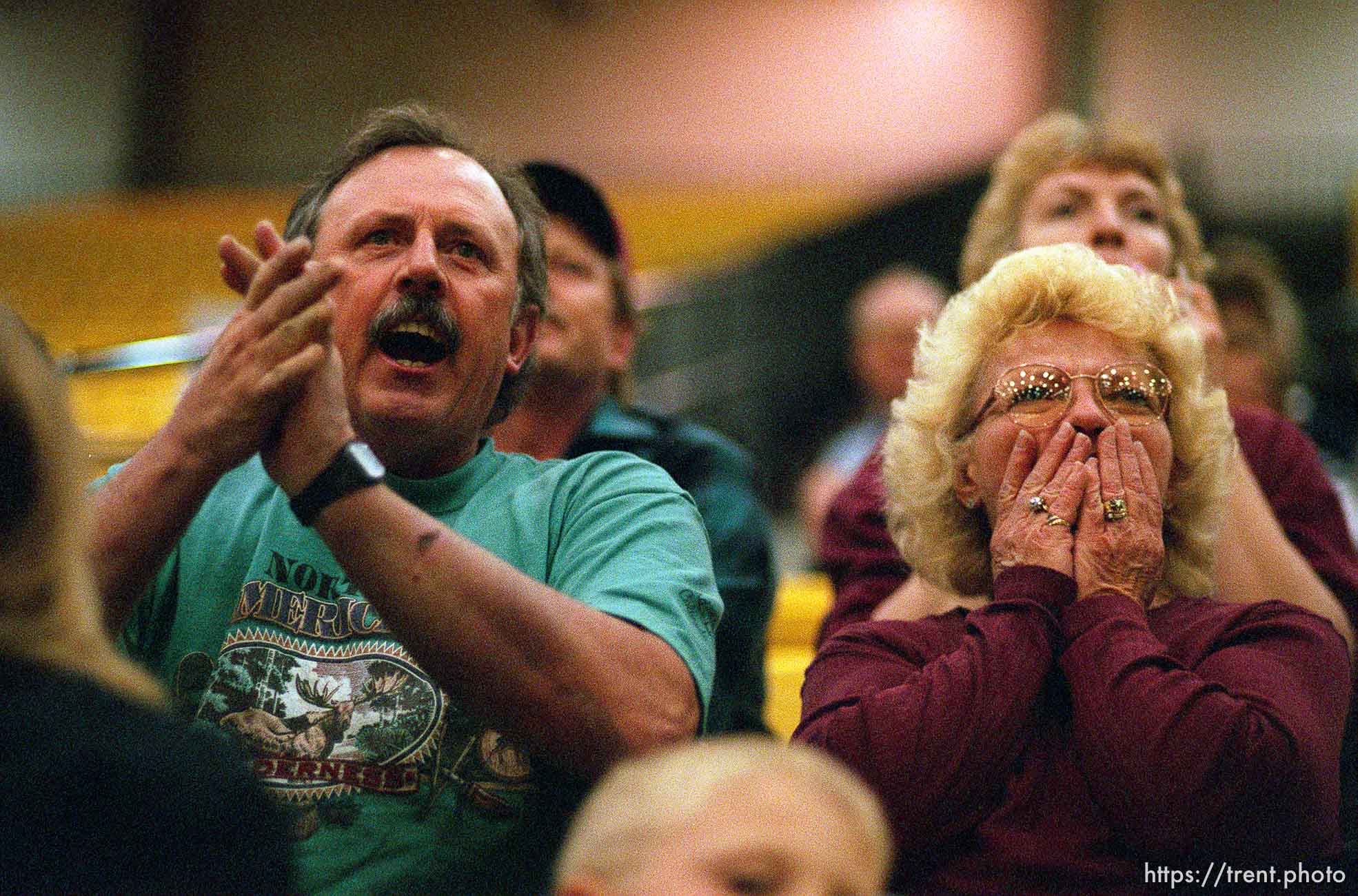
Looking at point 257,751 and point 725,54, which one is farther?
point 725,54

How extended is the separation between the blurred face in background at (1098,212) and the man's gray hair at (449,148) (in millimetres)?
963

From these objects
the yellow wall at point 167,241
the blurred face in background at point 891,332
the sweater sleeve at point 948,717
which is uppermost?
the sweater sleeve at point 948,717

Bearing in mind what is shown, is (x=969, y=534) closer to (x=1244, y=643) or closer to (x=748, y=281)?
(x=1244, y=643)

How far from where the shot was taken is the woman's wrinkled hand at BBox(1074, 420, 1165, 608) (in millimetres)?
1507

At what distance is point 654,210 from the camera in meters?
A: 9.66

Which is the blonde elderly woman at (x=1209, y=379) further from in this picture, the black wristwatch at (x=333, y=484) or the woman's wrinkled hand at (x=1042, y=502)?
the black wristwatch at (x=333, y=484)

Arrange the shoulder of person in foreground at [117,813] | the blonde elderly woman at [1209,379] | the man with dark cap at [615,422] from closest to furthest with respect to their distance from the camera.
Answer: the shoulder of person in foreground at [117,813]
the blonde elderly woman at [1209,379]
the man with dark cap at [615,422]

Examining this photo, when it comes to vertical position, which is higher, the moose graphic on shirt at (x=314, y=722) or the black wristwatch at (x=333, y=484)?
the black wristwatch at (x=333, y=484)

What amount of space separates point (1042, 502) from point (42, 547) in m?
0.99

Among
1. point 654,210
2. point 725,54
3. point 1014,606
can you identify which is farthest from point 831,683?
point 725,54

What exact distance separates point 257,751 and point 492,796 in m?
0.23

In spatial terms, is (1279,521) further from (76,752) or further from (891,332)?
(891,332)

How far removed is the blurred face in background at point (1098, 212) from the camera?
233cm

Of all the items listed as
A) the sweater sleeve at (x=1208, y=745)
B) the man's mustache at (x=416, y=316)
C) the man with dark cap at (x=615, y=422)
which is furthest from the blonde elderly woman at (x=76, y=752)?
the man with dark cap at (x=615, y=422)
